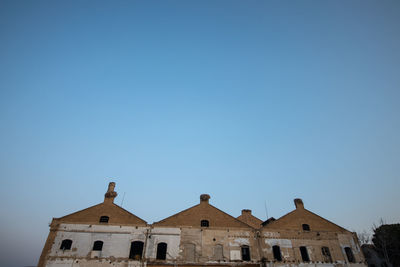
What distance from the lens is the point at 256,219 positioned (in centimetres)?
3061

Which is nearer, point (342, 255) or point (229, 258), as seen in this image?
point (229, 258)

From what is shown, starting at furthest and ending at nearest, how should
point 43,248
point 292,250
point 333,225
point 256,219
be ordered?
point 256,219
point 333,225
point 292,250
point 43,248

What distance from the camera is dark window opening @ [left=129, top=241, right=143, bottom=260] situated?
19875mm

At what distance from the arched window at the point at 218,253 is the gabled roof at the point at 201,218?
207cm

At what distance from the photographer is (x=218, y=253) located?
2094 cm

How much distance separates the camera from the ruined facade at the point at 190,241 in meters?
19.6

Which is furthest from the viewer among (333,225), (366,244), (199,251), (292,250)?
(366,244)

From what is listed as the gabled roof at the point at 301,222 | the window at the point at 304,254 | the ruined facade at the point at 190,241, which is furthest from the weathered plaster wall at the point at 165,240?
the window at the point at 304,254

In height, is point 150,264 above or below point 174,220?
below

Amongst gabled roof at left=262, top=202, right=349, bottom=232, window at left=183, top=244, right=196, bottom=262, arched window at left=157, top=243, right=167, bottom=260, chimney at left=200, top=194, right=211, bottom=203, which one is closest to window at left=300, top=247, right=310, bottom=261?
gabled roof at left=262, top=202, right=349, bottom=232

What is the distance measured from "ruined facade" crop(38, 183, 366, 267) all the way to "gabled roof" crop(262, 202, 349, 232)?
11 centimetres

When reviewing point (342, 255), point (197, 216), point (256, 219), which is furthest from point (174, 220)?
point (342, 255)

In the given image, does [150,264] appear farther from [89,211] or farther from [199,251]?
[89,211]

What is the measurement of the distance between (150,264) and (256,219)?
54.4 feet
